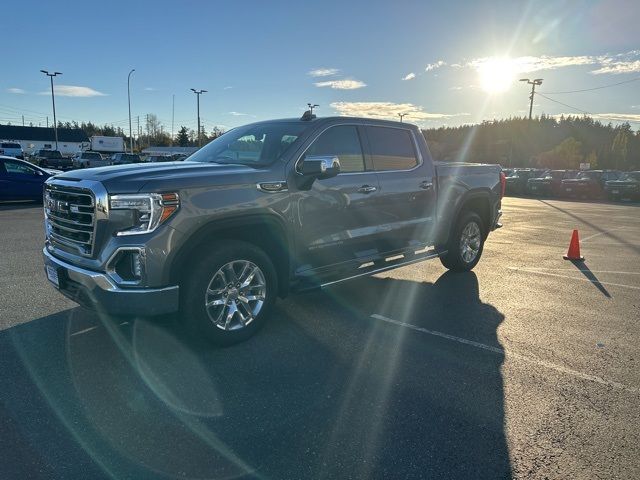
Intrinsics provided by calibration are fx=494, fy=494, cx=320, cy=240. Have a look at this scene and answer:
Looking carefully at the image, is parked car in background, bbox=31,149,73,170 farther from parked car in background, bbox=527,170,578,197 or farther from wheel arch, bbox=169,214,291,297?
wheel arch, bbox=169,214,291,297

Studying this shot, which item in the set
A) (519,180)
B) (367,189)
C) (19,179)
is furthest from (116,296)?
(519,180)

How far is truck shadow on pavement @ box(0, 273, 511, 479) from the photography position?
8.97 ft

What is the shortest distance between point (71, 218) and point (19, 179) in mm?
→ 14143

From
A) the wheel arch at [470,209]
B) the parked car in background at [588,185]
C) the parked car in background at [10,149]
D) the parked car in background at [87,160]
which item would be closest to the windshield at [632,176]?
the parked car in background at [588,185]

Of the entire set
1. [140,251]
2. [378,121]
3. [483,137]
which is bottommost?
[140,251]

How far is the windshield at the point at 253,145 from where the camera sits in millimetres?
4836

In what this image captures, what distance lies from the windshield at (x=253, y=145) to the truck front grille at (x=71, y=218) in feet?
4.77

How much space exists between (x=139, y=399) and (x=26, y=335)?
1.76 meters

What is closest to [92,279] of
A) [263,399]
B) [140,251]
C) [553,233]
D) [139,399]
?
[140,251]

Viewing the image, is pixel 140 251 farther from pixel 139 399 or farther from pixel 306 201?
pixel 306 201

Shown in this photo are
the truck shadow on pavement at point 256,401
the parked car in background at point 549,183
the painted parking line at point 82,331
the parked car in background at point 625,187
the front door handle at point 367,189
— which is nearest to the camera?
the truck shadow on pavement at point 256,401

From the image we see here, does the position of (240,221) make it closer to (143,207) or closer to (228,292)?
(228,292)

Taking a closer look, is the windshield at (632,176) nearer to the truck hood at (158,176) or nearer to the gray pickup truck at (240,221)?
the gray pickup truck at (240,221)

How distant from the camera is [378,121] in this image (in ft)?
19.1
